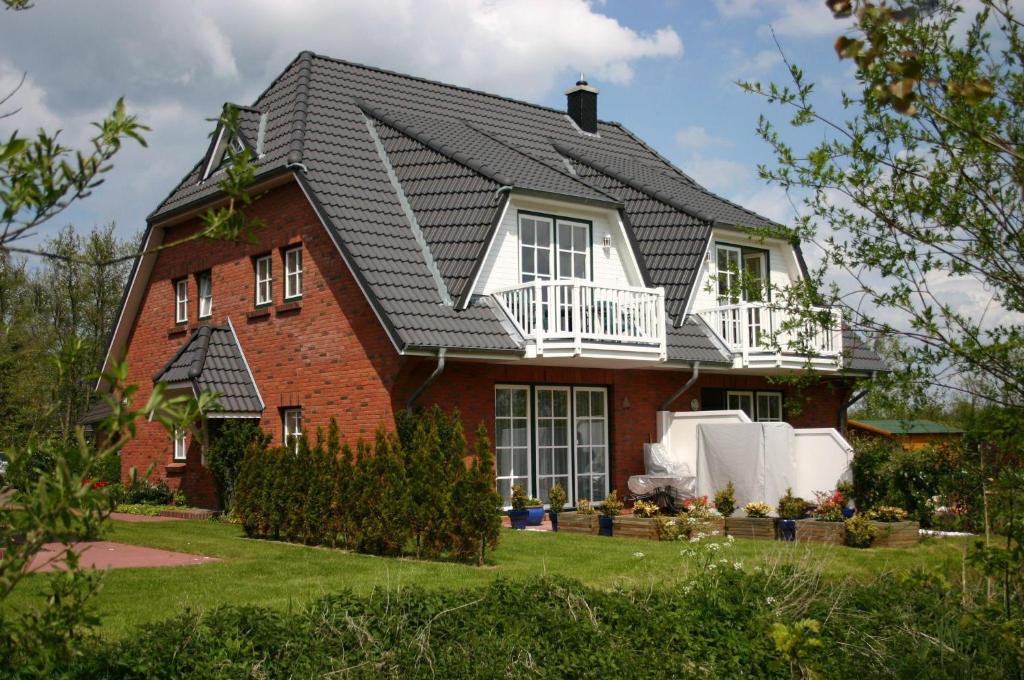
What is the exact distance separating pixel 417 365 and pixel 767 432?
6229 mm

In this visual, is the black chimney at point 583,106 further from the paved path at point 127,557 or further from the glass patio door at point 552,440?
the paved path at point 127,557

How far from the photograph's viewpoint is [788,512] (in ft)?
54.6

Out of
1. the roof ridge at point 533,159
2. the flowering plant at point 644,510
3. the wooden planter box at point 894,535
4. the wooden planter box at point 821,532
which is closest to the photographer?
the wooden planter box at point 894,535

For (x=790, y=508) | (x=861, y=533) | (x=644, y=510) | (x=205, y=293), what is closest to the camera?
(x=861, y=533)

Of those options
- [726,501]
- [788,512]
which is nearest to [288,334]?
[726,501]

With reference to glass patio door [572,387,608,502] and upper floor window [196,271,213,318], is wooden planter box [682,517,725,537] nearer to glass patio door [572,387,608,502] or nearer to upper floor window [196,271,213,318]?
glass patio door [572,387,608,502]

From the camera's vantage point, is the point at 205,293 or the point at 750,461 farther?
the point at 205,293

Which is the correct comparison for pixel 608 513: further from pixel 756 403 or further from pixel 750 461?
pixel 756 403

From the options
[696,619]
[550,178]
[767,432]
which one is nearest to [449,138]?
[550,178]

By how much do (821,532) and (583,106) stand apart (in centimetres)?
1520

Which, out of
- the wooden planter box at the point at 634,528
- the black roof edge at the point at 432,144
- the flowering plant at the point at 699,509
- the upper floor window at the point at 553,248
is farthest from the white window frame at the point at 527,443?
the black roof edge at the point at 432,144

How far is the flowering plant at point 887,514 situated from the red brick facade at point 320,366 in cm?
518

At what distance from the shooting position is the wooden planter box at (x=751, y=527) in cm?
1617

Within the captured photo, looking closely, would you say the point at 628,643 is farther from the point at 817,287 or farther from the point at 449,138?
the point at 449,138
